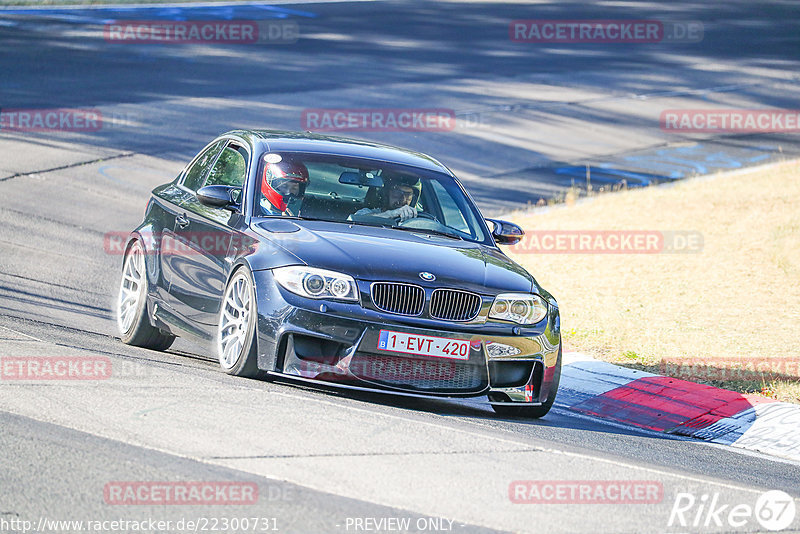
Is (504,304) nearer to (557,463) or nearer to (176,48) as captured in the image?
(557,463)

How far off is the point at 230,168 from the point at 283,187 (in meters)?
0.80

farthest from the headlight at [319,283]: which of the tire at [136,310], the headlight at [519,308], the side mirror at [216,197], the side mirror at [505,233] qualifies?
the tire at [136,310]

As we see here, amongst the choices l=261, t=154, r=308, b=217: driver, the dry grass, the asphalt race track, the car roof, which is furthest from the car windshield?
the dry grass

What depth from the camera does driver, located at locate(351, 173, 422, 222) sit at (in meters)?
8.48

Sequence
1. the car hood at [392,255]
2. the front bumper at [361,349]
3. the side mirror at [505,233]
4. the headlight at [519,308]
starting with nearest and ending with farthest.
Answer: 1. the front bumper at [361,349]
2. the car hood at [392,255]
3. the headlight at [519,308]
4. the side mirror at [505,233]

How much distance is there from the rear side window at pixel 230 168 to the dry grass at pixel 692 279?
3732 mm

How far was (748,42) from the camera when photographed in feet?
120

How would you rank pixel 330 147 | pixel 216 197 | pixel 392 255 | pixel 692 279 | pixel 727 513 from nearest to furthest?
1. pixel 727 513
2. pixel 392 255
3. pixel 216 197
4. pixel 330 147
5. pixel 692 279

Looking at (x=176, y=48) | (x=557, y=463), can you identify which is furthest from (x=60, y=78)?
(x=557, y=463)

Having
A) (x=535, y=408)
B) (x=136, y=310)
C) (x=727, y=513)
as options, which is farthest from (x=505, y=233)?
(x=727, y=513)

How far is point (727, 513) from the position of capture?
19.1 ft

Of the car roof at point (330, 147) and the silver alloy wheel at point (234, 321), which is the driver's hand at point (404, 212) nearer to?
the car roof at point (330, 147)

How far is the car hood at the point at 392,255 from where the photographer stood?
735 centimetres

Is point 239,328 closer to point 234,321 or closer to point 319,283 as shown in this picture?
point 234,321
